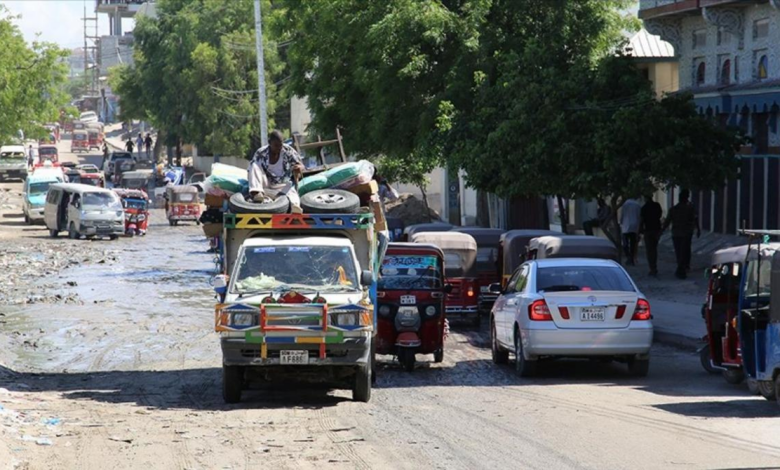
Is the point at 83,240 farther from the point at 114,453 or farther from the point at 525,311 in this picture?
the point at 114,453

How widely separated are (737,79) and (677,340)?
45.1 feet

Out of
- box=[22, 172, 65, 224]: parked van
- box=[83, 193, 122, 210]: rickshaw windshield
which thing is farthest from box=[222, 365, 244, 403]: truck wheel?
box=[22, 172, 65, 224]: parked van

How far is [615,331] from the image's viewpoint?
55.6ft

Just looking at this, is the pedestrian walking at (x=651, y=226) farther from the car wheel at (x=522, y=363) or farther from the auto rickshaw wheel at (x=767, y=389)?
the auto rickshaw wheel at (x=767, y=389)

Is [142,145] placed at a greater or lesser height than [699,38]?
lesser

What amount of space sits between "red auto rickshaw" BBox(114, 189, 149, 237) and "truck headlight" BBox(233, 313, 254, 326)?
131 feet

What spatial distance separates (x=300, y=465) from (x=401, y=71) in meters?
26.5

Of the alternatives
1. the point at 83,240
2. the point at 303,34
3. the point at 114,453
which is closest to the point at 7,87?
the point at 83,240

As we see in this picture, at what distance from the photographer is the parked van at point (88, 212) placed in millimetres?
51812

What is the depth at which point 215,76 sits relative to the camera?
3282 inches

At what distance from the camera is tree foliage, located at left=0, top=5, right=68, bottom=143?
61969 millimetres

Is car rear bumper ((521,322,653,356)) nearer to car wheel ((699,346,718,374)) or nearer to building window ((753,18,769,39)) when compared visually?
car wheel ((699,346,718,374))

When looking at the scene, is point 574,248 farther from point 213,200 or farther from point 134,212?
point 134,212

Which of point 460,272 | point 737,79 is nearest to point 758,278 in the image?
point 460,272
